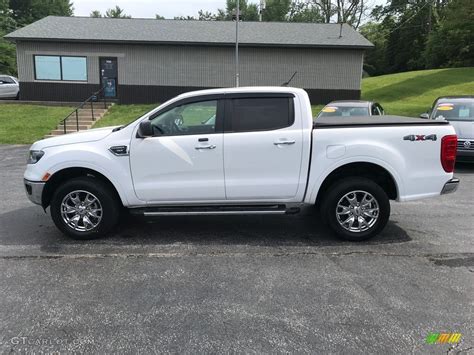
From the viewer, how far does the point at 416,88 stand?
31266 mm

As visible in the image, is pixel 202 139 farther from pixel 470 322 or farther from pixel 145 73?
pixel 145 73

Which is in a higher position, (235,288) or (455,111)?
(455,111)

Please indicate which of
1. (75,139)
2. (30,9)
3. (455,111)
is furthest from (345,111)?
(30,9)

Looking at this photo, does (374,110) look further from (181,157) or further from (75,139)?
(75,139)

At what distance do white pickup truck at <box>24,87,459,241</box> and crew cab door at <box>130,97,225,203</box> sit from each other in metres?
0.01

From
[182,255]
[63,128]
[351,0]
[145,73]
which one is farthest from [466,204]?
[351,0]

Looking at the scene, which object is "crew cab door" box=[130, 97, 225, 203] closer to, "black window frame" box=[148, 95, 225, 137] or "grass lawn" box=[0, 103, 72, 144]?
"black window frame" box=[148, 95, 225, 137]

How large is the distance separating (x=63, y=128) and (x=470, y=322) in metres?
17.9

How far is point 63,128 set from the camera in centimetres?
1898

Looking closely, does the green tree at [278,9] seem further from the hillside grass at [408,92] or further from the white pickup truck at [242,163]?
the white pickup truck at [242,163]

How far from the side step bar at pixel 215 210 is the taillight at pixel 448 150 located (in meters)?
1.84

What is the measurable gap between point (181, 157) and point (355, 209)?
220 cm

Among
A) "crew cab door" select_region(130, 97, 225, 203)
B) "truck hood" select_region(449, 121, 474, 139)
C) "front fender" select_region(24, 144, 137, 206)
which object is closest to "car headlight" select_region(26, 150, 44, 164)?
"front fender" select_region(24, 144, 137, 206)

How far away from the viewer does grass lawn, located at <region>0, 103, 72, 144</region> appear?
17.6 meters
